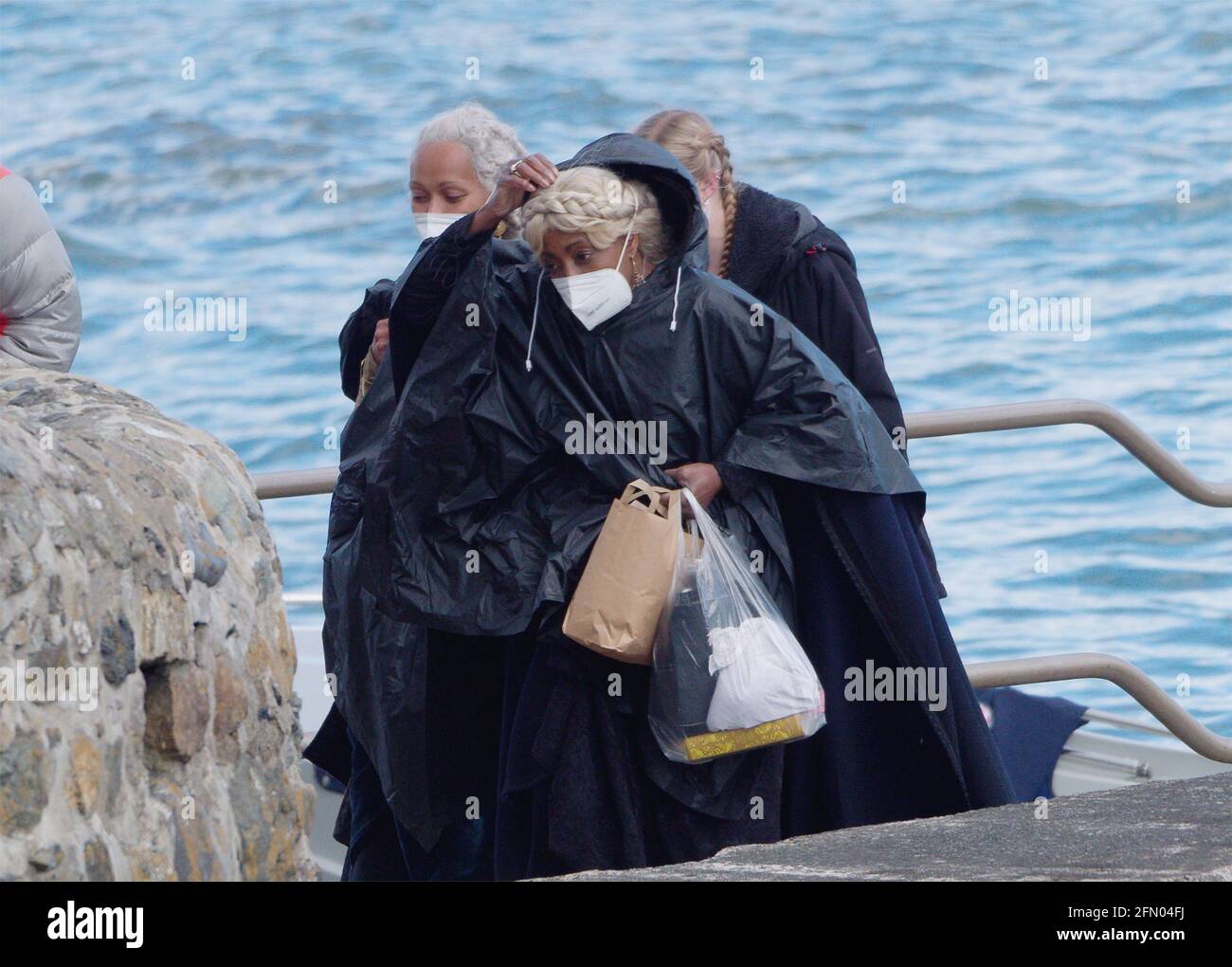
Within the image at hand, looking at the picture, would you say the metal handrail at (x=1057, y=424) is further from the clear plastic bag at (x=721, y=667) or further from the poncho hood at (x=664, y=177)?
the clear plastic bag at (x=721, y=667)

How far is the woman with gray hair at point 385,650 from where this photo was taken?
354cm

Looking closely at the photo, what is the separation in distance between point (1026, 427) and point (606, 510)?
1.56 metres

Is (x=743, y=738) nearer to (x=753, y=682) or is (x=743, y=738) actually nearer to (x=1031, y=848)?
(x=753, y=682)

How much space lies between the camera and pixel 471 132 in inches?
147

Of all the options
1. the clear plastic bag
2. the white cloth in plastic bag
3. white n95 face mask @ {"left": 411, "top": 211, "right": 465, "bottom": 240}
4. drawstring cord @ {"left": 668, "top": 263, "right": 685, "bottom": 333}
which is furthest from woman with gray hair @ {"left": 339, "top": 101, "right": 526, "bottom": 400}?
the white cloth in plastic bag

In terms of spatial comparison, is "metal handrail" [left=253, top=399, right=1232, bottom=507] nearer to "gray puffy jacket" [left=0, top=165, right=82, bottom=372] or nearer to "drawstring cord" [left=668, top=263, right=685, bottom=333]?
"gray puffy jacket" [left=0, top=165, right=82, bottom=372]

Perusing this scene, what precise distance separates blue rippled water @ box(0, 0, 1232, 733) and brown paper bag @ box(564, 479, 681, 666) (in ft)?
23.7

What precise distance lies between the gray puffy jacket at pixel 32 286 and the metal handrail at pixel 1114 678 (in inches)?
80.6

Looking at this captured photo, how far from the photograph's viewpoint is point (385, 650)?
356 centimetres

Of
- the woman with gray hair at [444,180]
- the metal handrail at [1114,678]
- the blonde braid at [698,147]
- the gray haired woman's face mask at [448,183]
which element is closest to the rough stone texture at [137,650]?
the woman with gray hair at [444,180]

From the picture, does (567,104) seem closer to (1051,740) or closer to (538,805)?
(1051,740)

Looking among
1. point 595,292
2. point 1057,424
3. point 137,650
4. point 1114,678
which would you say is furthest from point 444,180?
point 1114,678
